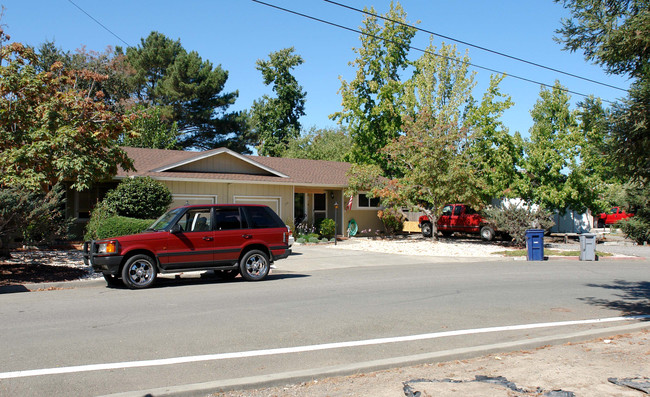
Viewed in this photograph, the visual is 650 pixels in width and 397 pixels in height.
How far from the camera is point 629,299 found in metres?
10.6

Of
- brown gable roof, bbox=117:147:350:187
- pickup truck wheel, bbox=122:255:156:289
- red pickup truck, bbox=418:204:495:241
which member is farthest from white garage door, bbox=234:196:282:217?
pickup truck wheel, bbox=122:255:156:289

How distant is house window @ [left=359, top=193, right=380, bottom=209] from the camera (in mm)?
30938

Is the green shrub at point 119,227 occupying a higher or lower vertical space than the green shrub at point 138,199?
lower

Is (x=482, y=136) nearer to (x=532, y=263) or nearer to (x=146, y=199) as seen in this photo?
(x=532, y=263)

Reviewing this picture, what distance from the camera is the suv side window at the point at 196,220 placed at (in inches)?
509

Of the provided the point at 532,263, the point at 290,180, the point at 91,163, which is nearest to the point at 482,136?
the point at 290,180

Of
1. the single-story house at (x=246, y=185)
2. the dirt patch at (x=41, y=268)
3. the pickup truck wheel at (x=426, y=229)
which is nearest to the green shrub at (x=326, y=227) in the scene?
the single-story house at (x=246, y=185)

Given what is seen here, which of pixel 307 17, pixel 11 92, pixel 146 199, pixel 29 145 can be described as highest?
pixel 307 17

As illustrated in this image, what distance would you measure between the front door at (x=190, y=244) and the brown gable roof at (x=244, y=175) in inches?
297

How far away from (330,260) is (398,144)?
1070 centimetres

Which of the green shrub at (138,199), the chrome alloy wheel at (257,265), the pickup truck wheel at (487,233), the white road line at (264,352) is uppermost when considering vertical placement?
the green shrub at (138,199)

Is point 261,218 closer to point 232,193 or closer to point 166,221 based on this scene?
point 166,221

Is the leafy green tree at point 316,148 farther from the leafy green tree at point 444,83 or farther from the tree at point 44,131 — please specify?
the tree at point 44,131

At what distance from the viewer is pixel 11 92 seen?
1527cm
